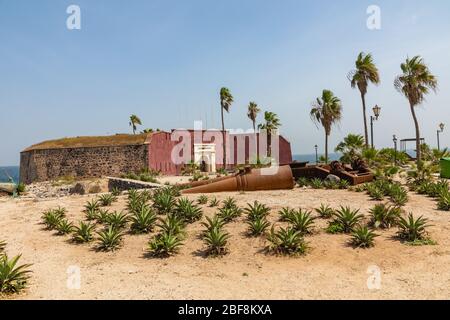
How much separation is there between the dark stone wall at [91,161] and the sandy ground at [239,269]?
21.1 m

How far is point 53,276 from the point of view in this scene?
6207mm

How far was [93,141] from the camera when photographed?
31.9 m

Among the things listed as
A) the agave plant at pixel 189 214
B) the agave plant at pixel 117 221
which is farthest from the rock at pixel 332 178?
the agave plant at pixel 117 221

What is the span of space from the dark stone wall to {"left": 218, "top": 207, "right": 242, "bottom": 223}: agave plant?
21532 millimetres

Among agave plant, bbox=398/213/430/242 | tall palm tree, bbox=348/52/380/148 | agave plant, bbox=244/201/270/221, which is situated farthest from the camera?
tall palm tree, bbox=348/52/380/148

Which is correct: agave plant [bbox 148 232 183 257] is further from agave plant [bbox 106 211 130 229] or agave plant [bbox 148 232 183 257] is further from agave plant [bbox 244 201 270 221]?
agave plant [bbox 244 201 270 221]

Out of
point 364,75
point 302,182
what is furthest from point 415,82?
point 302,182

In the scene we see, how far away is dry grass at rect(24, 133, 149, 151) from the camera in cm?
3075

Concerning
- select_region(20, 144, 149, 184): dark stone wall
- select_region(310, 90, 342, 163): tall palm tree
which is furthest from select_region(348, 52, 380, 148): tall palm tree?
select_region(20, 144, 149, 184): dark stone wall

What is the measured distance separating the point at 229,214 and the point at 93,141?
2629 cm

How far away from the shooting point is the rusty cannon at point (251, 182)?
13508 millimetres
